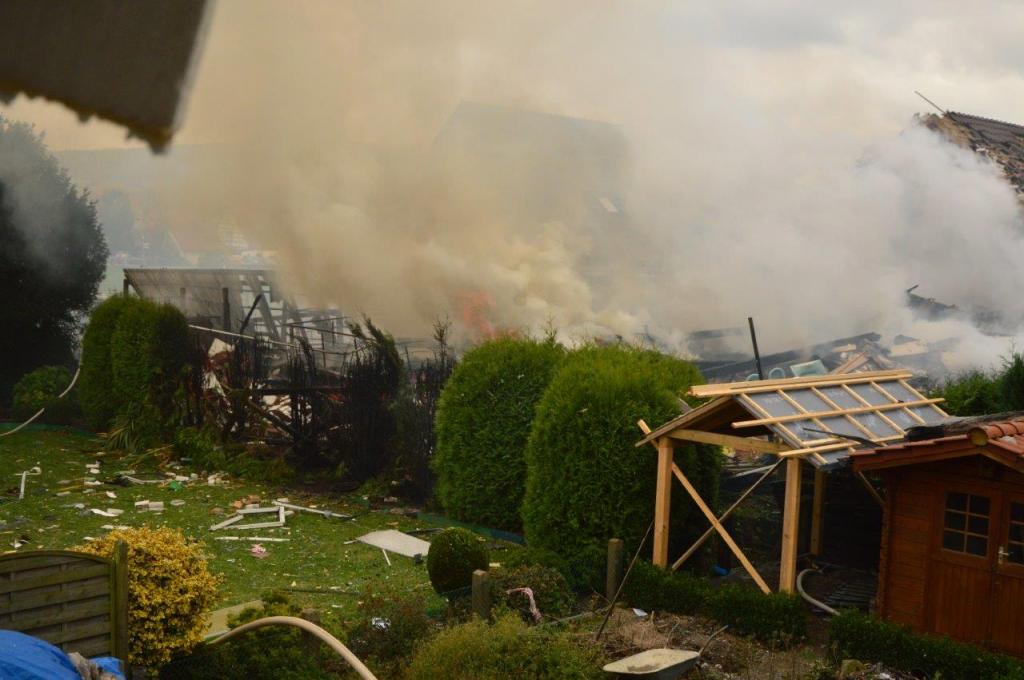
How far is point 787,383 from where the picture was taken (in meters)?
10.2

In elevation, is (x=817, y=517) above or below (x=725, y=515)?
below

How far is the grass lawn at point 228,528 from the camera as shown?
36.1ft

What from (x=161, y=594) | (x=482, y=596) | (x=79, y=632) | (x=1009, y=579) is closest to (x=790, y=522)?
(x=1009, y=579)

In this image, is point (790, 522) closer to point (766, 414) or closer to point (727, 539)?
point (727, 539)

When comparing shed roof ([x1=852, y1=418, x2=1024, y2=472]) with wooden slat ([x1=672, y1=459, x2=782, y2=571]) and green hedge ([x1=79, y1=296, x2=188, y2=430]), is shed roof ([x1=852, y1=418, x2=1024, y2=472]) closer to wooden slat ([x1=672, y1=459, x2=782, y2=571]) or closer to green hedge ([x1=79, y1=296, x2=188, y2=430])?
wooden slat ([x1=672, y1=459, x2=782, y2=571])

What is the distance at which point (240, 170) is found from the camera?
2056 centimetres

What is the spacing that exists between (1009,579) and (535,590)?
4336 millimetres

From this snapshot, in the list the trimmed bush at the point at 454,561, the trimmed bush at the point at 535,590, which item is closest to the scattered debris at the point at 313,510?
the trimmed bush at the point at 454,561

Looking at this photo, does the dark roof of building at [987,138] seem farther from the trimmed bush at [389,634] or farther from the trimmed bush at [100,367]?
the trimmed bush at [100,367]

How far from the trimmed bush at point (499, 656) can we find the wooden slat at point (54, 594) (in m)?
2.33

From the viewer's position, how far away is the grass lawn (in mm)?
10992

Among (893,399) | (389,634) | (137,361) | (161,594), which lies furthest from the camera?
(137,361)

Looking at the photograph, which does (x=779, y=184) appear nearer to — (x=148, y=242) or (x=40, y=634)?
(x=40, y=634)

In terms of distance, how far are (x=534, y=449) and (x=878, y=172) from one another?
14292 mm
